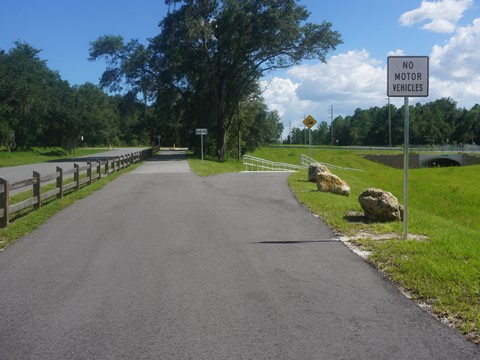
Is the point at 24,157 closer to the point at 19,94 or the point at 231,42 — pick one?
the point at 19,94

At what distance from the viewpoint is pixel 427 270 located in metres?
6.92

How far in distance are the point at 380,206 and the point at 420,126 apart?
11873 centimetres

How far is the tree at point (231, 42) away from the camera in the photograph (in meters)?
43.0

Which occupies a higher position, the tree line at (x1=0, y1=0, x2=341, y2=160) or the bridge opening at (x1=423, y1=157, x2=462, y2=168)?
the tree line at (x1=0, y1=0, x2=341, y2=160)

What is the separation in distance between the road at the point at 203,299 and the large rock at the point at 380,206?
130cm

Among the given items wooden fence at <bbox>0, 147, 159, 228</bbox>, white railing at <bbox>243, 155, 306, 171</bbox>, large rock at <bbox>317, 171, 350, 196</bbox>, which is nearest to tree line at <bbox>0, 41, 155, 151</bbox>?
white railing at <bbox>243, 155, 306, 171</bbox>

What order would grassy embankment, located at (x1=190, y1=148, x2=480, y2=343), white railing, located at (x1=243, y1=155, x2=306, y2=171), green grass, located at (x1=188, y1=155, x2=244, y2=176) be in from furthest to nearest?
white railing, located at (x1=243, y1=155, x2=306, y2=171) < green grass, located at (x1=188, y1=155, x2=244, y2=176) < grassy embankment, located at (x1=190, y1=148, x2=480, y2=343)

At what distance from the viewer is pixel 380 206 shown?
11.4 meters

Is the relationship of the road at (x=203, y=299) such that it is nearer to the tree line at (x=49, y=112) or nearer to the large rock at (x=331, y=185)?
the large rock at (x=331, y=185)

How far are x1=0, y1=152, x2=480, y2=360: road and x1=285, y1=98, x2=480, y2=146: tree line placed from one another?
106m

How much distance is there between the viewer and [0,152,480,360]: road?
4.68m

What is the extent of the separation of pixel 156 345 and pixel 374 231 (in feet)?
21.5

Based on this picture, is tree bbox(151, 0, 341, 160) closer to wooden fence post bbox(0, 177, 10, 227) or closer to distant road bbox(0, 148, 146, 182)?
distant road bbox(0, 148, 146, 182)

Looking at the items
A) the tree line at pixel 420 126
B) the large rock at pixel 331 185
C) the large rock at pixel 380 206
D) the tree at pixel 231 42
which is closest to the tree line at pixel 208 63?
Result: the tree at pixel 231 42
